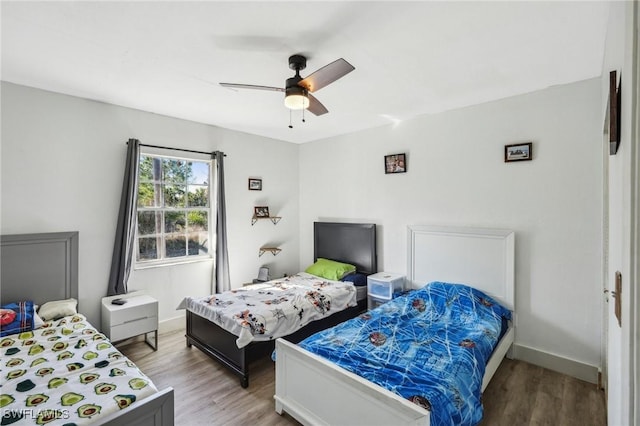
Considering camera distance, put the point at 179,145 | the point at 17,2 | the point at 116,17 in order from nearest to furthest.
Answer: the point at 17,2 → the point at 116,17 → the point at 179,145

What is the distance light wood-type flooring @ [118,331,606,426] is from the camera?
2135mm

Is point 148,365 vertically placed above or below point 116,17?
below

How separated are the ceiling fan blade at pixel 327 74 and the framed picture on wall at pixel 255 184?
2.59 m

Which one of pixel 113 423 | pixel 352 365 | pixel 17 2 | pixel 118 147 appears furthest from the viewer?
pixel 118 147

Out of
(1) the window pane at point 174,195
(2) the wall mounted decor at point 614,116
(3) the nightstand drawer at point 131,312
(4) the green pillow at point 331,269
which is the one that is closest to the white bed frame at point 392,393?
(4) the green pillow at point 331,269

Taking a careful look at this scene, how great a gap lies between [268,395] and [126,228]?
2.33 meters

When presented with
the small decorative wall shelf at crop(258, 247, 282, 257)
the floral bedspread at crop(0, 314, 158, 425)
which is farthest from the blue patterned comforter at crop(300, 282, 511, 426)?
the small decorative wall shelf at crop(258, 247, 282, 257)

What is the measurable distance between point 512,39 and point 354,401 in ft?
8.39

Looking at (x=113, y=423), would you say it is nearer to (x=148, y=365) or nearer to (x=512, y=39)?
(x=148, y=365)

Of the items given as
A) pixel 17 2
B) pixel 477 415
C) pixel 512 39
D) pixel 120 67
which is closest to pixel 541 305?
pixel 477 415

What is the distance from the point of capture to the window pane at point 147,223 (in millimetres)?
3541

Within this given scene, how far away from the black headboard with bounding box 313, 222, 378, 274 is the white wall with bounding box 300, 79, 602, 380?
1.12 feet

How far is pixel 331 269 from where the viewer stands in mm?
4102

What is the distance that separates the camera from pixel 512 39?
1983 mm
